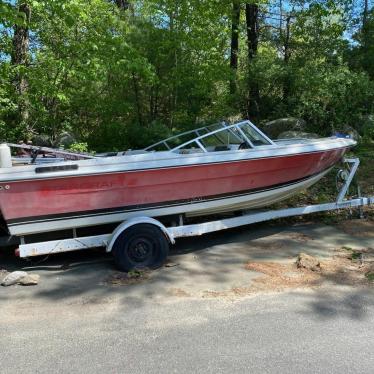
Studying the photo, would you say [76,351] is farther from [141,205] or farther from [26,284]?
[141,205]

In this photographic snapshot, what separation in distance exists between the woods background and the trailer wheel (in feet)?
12.7

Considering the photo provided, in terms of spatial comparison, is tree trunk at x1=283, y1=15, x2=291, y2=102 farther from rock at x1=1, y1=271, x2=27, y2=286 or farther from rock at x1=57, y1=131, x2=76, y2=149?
rock at x1=1, y1=271, x2=27, y2=286

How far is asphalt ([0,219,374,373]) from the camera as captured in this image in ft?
11.6

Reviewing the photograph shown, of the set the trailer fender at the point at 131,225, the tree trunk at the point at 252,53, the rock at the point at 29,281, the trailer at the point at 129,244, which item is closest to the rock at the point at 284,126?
the tree trunk at the point at 252,53

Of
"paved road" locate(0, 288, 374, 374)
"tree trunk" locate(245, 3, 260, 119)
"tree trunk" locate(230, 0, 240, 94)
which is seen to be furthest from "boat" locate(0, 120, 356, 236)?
"tree trunk" locate(245, 3, 260, 119)

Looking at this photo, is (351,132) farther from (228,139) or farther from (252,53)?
(228,139)

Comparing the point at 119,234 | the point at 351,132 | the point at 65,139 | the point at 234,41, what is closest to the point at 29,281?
the point at 119,234

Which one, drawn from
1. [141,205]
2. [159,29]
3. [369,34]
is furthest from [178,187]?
[369,34]

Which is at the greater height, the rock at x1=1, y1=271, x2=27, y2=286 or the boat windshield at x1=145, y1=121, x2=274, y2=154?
the boat windshield at x1=145, y1=121, x2=274, y2=154

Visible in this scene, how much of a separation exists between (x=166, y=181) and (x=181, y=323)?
2.05 m

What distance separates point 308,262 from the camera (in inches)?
217

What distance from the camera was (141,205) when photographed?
5.74 meters

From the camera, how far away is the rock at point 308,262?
5402mm

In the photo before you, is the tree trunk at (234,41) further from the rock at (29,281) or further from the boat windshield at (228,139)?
the rock at (29,281)
